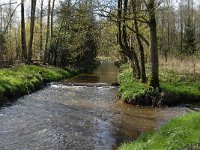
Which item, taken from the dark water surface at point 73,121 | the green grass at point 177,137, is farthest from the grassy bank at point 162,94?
the green grass at point 177,137

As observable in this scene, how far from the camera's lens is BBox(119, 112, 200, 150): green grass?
9915 mm

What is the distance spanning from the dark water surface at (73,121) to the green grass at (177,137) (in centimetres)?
215

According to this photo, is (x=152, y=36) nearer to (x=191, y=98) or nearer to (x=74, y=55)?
(x=191, y=98)

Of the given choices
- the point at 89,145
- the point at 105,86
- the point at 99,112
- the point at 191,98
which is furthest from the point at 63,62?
the point at 89,145

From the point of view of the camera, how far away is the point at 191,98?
2430cm

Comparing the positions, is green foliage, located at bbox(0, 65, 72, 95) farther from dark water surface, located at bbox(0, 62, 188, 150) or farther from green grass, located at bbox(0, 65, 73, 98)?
dark water surface, located at bbox(0, 62, 188, 150)

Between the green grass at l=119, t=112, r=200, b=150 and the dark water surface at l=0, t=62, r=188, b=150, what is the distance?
7.06ft

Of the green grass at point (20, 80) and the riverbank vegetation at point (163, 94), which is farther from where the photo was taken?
the green grass at point (20, 80)

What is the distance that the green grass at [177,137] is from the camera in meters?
9.91

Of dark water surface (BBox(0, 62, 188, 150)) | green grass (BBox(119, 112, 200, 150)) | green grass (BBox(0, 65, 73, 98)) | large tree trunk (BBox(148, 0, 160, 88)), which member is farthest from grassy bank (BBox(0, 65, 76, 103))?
green grass (BBox(119, 112, 200, 150))

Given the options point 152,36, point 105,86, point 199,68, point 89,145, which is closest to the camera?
point 89,145

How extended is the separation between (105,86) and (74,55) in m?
18.6

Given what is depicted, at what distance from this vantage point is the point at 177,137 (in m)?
10.6

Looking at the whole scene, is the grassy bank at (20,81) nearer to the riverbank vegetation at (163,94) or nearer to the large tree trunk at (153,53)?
the riverbank vegetation at (163,94)
